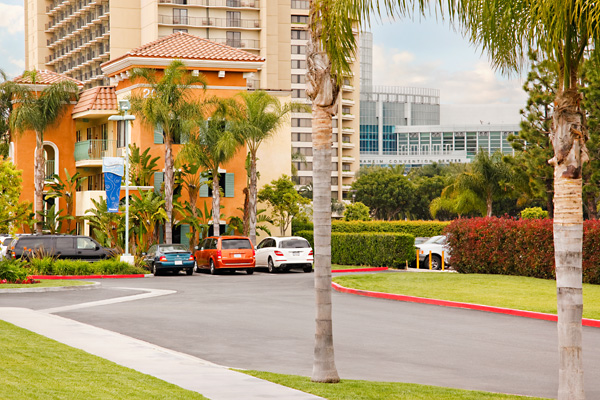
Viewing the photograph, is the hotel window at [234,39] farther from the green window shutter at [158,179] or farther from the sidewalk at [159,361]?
the sidewalk at [159,361]

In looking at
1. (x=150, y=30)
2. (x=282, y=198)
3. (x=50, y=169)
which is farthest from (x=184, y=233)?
(x=150, y=30)

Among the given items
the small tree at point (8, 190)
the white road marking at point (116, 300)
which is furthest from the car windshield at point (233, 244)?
the small tree at point (8, 190)

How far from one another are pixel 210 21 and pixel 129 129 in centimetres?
5396

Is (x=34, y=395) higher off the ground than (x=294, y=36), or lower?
lower

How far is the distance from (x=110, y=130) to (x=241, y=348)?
38394mm

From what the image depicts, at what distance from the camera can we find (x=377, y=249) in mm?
40062

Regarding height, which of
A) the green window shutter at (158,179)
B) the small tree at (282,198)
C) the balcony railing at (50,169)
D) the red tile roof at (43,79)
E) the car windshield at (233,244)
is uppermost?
the red tile roof at (43,79)

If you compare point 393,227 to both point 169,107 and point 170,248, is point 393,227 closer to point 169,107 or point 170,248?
point 169,107

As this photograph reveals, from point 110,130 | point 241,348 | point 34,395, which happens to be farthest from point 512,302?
point 110,130

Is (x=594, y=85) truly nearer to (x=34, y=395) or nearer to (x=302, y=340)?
(x=302, y=340)

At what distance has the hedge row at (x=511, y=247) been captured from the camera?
26844 mm

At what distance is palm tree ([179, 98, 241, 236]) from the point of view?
41188mm

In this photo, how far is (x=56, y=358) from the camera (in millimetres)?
12016

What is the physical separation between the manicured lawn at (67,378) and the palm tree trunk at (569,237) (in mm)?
4074
